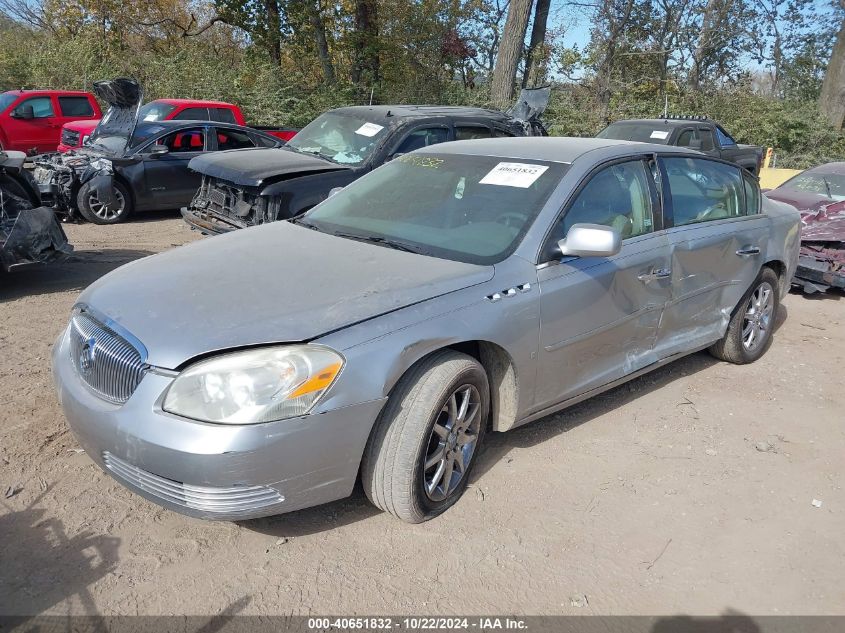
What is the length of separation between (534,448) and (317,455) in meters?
1.62

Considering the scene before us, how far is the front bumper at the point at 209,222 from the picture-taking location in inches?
285

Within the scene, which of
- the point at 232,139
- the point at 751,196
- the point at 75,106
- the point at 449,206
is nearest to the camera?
the point at 449,206

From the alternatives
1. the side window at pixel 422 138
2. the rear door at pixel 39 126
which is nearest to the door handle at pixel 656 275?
the side window at pixel 422 138

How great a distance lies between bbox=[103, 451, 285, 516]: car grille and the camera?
2.66m

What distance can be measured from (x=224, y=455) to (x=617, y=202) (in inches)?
103

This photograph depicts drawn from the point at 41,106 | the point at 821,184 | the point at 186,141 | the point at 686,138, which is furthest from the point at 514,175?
the point at 41,106

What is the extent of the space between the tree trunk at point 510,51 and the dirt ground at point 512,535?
15793mm

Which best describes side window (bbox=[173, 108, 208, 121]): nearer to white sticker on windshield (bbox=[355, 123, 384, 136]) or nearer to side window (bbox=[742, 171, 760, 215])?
white sticker on windshield (bbox=[355, 123, 384, 136])

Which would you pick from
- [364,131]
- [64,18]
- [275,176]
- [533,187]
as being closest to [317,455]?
[533,187]

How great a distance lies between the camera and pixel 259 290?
3.07 metres

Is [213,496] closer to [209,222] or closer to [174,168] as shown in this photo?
[209,222]

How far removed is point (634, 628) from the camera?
2674 millimetres

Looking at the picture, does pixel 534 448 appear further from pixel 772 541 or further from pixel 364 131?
pixel 364 131

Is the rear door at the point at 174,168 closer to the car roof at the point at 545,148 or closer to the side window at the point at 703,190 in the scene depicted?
the car roof at the point at 545,148
